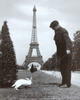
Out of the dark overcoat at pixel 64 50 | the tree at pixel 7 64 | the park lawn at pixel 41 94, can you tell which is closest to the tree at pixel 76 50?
the tree at pixel 7 64

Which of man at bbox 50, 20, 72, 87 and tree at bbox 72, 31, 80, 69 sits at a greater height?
tree at bbox 72, 31, 80, 69

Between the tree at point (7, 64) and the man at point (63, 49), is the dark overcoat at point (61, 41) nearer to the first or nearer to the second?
the man at point (63, 49)

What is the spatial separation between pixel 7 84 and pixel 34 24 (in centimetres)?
8305

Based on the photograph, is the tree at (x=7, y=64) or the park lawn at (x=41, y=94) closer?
the park lawn at (x=41, y=94)

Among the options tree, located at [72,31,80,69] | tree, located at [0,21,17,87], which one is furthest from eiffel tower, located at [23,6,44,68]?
tree, located at [0,21,17,87]

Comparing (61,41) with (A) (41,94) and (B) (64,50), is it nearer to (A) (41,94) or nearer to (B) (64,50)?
(B) (64,50)

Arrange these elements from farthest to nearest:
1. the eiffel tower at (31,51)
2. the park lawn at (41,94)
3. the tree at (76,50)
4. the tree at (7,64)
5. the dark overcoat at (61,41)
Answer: the eiffel tower at (31,51) → the tree at (76,50) → the tree at (7,64) → the dark overcoat at (61,41) → the park lawn at (41,94)

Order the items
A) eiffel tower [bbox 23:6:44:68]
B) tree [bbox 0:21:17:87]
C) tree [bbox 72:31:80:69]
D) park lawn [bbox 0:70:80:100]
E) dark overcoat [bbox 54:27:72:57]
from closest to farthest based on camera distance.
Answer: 1. park lawn [bbox 0:70:80:100]
2. dark overcoat [bbox 54:27:72:57]
3. tree [bbox 0:21:17:87]
4. tree [bbox 72:31:80:69]
5. eiffel tower [bbox 23:6:44:68]

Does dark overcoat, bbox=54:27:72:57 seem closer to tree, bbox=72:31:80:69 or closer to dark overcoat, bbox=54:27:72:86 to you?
dark overcoat, bbox=54:27:72:86

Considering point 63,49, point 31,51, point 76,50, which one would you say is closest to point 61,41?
point 63,49

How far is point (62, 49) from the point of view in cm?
845

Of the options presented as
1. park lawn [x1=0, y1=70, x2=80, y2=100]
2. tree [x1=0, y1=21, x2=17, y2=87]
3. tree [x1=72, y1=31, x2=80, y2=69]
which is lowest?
park lawn [x1=0, y1=70, x2=80, y2=100]

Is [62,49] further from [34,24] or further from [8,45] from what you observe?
[34,24]

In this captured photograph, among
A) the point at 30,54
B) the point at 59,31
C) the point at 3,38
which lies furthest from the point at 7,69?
the point at 30,54
